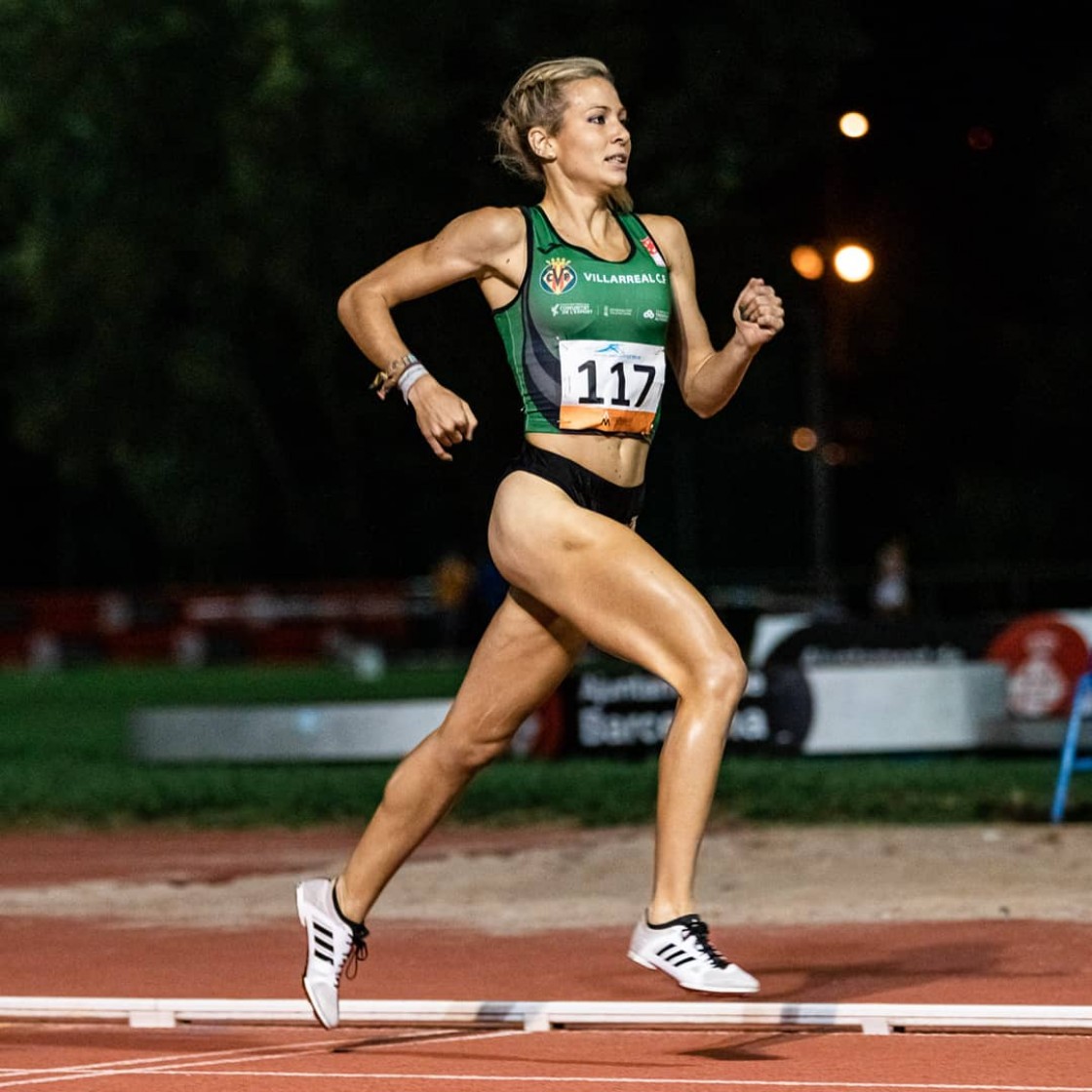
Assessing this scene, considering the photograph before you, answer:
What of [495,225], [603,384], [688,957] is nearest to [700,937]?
[688,957]

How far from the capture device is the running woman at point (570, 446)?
596 centimetres

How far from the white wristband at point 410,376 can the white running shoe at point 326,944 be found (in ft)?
4.65

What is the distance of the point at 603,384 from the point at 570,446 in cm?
18

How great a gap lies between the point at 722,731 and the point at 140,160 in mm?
26581

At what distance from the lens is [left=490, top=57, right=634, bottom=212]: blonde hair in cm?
650

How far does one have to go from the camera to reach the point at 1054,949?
A: 27.0 ft

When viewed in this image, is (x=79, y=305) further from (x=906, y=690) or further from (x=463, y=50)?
(x=906, y=690)

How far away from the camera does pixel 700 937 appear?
5.82 m

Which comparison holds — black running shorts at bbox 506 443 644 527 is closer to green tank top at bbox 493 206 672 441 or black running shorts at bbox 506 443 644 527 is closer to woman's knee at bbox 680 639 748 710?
green tank top at bbox 493 206 672 441

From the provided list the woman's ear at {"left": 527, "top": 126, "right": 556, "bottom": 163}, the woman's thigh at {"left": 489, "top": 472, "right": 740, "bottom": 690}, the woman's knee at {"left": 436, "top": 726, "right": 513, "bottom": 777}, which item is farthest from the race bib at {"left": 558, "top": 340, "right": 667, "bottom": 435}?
the woman's knee at {"left": 436, "top": 726, "right": 513, "bottom": 777}

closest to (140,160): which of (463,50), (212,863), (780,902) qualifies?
(463,50)

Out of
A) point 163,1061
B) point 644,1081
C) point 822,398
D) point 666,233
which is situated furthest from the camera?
point 822,398

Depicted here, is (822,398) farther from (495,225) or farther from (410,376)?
(410,376)

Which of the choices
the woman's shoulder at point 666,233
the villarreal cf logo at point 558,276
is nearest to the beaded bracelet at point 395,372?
the villarreal cf logo at point 558,276
